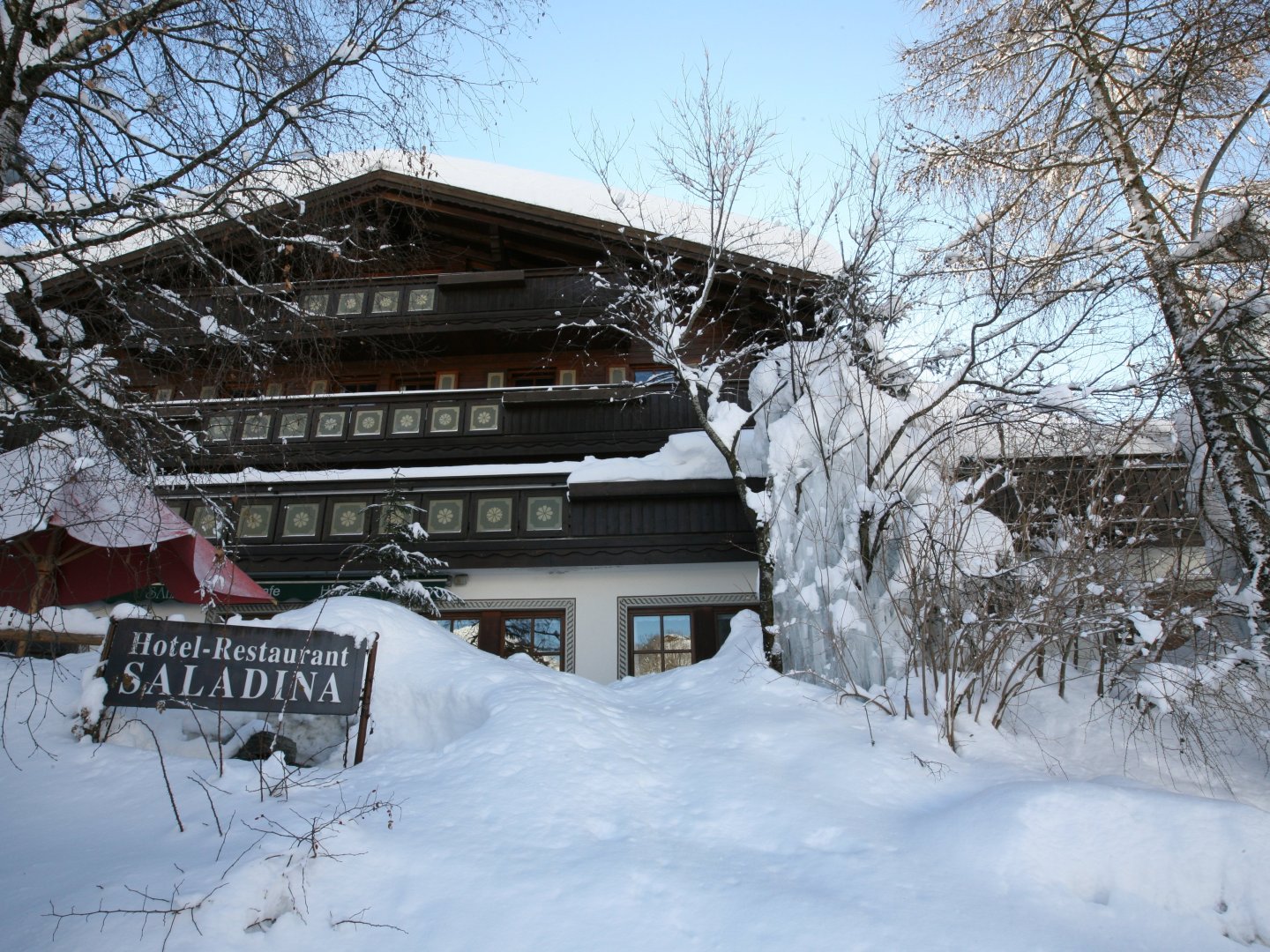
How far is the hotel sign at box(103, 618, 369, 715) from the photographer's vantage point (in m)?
5.20

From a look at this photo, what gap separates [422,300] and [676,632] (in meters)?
7.28

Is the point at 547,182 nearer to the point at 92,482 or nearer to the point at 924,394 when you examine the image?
the point at 924,394

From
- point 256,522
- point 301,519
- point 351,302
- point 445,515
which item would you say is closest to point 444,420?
point 445,515

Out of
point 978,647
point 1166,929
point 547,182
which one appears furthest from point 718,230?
point 547,182

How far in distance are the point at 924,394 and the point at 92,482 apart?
23.3ft

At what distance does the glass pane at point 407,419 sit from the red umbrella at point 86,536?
4.40 m

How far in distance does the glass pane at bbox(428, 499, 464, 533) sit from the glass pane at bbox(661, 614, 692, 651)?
3.25 meters

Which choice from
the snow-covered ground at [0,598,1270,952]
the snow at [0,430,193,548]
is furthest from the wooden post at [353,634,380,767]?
the snow at [0,430,193,548]

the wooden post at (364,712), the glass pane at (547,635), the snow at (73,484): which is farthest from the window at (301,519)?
the wooden post at (364,712)

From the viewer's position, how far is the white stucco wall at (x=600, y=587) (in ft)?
38.0

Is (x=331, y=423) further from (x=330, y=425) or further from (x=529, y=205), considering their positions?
(x=529, y=205)

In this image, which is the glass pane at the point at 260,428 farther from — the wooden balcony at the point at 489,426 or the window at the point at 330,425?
the window at the point at 330,425

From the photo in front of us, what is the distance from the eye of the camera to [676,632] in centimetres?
1166

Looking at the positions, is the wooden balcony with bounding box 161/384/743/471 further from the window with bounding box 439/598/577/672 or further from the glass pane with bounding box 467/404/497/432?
the window with bounding box 439/598/577/672
